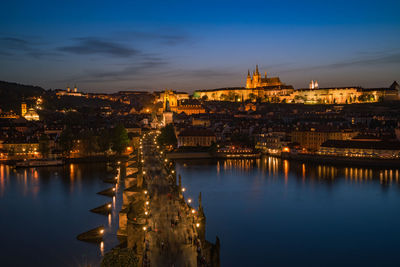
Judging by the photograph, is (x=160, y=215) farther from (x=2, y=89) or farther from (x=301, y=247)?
(x=2, y=89)

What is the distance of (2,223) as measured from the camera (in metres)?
9.42

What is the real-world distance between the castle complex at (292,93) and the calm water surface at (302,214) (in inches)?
1346

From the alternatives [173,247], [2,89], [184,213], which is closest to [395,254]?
[184,213]

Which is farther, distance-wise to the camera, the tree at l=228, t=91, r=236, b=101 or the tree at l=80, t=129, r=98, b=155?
the tree at l=228, t=91, r=236, b=101

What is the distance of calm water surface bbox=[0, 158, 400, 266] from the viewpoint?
7520 millimetres

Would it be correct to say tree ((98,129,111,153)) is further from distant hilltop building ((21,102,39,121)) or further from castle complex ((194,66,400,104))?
castle complex ((194,66,400,104))

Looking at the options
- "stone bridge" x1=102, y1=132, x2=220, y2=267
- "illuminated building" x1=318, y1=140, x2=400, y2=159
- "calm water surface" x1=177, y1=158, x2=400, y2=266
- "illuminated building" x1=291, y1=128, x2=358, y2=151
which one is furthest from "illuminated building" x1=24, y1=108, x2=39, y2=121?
"stone bridge" x1=102, y1=132, x2=220, y2=267

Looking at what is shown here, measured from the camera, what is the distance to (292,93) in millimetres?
53156

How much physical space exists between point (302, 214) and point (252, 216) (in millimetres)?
1334

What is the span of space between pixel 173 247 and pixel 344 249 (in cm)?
422

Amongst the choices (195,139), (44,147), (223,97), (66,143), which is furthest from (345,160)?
(223,97)

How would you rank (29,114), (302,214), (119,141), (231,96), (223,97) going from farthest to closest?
(223,97), (231,96), (29,114), (119,141), (302,214)

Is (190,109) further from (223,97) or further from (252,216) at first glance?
(252,216)

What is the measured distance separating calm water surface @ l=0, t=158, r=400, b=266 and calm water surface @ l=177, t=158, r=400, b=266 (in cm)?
2
